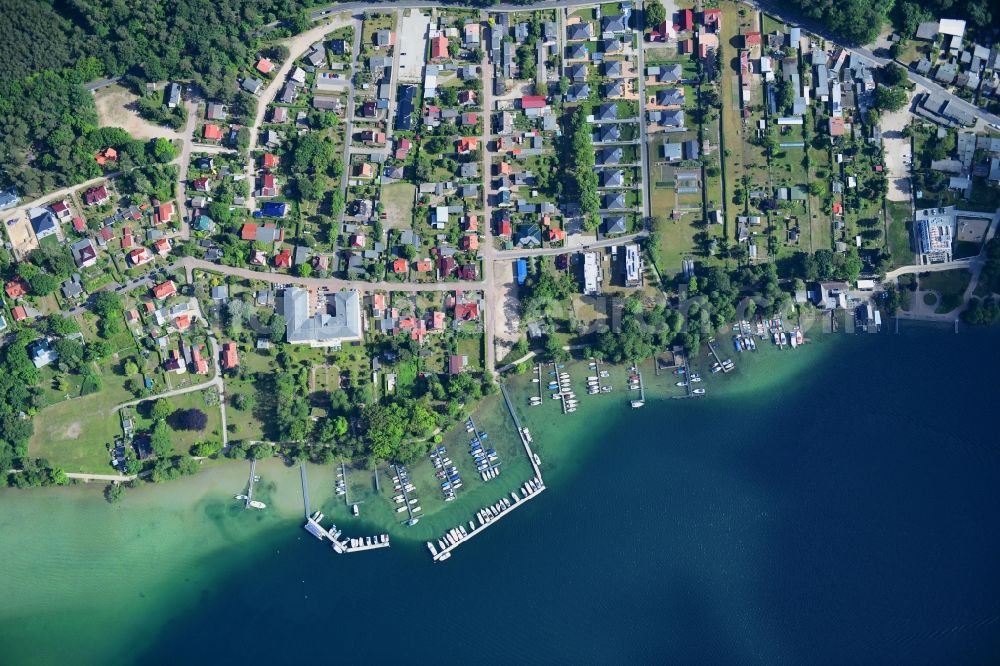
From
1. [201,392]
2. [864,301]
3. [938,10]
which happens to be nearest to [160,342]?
[201,392]

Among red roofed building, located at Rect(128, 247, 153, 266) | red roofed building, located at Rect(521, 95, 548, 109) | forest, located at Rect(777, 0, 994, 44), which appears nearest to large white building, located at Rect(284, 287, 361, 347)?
red roofed building, located at Rect(128, 247, 153, 266)

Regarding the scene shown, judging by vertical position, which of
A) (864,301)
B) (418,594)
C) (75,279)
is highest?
(75,279)

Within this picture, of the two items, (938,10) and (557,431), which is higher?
(938,10)

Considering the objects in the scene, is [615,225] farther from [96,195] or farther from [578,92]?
[96,195]

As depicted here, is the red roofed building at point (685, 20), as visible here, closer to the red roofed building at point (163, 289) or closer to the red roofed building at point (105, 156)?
the red roofed building at point (163, 289)

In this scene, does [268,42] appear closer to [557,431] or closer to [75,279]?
[75,279]

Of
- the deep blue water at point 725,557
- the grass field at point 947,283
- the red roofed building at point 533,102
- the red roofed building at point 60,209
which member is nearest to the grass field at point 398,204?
the red roofed building at point 533,102

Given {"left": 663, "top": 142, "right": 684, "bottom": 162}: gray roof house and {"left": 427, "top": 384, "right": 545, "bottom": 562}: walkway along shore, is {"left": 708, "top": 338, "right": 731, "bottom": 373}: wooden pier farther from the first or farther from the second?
{"left": 427, "top": 384, "right": 545, "bottom": 562}: walkway along shore
